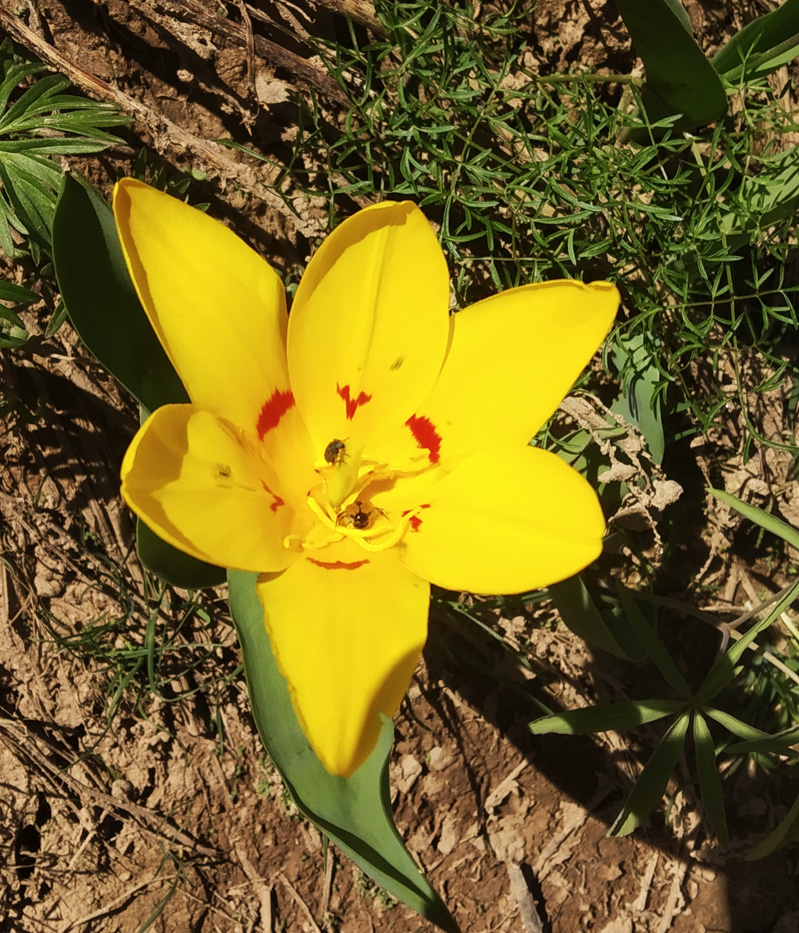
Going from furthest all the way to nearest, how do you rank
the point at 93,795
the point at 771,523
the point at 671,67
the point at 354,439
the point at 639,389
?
the point at 93,795, the point at 639,389, the point at 771,523, the point at 671,67, the point at 354,439

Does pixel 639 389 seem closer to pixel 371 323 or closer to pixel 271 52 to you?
pixel 371 323

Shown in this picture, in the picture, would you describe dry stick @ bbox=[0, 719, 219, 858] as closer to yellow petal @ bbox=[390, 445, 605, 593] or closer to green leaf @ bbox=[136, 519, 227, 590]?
green leaf @ bbox=[136, 519, 227, 590]

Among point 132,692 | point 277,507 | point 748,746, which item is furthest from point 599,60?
point 132,692

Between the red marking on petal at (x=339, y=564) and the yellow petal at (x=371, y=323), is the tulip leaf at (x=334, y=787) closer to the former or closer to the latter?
the red marking on petal at (x=339, y=564)

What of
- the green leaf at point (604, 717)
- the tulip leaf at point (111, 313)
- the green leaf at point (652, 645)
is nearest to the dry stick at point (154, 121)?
the tulip leaf at point (111, 313)

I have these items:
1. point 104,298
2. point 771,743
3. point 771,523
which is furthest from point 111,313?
point 771,743
